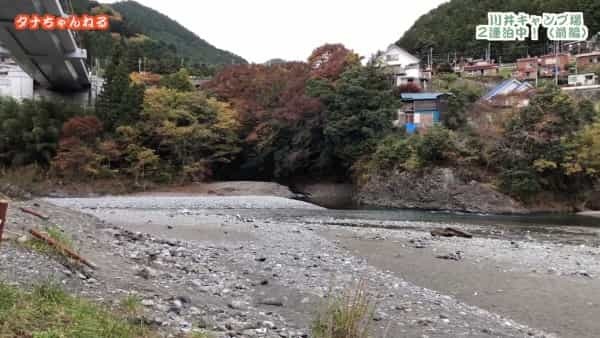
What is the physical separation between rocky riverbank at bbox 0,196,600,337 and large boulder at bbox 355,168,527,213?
17.4 metres

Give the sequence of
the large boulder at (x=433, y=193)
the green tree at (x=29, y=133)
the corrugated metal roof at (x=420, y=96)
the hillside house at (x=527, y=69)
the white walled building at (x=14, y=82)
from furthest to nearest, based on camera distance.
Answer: the hillside house at (x=527, y=69)
the white walled building at (x=14, y=82)
the corrugated metal roof at (x=420, y=96)
the green tree at (x=29, y=133)
the large boulder at (x=433, y=193)

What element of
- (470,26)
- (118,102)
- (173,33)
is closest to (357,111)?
(118,102)

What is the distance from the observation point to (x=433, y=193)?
114 feet

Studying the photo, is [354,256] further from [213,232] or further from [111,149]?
[111,149]

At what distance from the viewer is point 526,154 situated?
106 ft

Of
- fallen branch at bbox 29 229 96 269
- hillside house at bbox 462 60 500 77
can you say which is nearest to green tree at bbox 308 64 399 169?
fallen branch at bbox 29 229 96 269

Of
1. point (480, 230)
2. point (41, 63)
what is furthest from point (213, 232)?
point (41, 63)

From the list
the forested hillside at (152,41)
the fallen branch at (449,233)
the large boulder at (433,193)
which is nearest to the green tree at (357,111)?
the large boulder at (433,193)

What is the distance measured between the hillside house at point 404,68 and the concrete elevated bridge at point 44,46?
115ft

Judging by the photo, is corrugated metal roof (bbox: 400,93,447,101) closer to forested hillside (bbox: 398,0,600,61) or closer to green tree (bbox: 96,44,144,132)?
green tree (bbox: 96,44,144,132)

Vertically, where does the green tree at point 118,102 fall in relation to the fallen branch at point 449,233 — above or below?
above

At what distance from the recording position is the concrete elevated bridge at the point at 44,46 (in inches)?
653

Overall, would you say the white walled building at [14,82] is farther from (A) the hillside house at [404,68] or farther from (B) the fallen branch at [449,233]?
(B) the fallen branch at [449,233]

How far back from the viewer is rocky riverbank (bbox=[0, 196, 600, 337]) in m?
5.80
